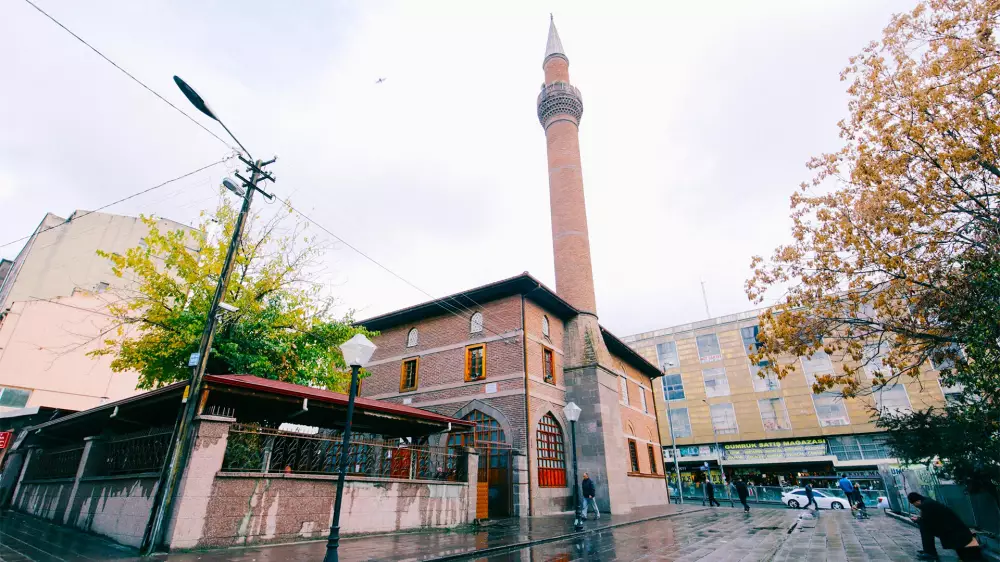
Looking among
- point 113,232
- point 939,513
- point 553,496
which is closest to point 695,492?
point 553,496

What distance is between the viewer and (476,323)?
1875cm

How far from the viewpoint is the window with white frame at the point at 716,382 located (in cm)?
4006

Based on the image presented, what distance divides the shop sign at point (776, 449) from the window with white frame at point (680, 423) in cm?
334

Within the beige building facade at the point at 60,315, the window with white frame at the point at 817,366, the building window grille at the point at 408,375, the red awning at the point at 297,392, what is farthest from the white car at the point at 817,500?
the beige building facade at the point at 60,315

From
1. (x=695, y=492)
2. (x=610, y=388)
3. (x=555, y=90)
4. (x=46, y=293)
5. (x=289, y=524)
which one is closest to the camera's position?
(x=289, y=524)

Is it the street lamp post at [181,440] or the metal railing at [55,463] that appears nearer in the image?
the street lamp post at [181,440]

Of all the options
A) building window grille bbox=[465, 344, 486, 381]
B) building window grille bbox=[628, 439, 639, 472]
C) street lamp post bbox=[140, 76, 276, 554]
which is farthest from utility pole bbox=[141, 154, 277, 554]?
building window grille bbox=[628, 439, 639, 472]

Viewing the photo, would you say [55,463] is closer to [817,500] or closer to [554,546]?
[554,546]

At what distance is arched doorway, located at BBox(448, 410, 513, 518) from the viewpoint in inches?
586

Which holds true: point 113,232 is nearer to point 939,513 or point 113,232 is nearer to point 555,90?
point 555,90

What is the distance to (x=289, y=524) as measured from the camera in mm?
8898

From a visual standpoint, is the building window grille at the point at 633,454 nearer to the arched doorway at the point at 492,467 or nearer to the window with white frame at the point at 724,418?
the arched doorway at the point at 492,467

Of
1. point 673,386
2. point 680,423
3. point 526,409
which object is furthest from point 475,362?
point 673,386

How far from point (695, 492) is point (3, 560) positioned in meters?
35.8
